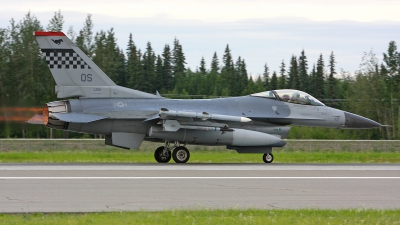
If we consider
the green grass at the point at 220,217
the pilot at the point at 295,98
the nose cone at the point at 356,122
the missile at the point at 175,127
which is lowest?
the green grass at the point at 220,217

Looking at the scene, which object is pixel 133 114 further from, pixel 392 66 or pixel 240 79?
pixel 240 79

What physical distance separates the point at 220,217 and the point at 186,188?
130 inches

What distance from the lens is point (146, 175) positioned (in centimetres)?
1445

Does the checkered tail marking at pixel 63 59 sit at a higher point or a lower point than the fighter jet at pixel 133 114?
higher

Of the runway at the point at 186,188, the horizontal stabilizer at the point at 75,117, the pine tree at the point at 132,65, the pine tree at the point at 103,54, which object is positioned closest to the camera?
the runway at the point at 186,188

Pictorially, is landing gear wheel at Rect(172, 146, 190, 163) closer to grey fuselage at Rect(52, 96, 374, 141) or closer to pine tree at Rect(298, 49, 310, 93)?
grey fuselage at Rect(52, 96, 374, 141)

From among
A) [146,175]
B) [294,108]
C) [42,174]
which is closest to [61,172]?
[42,174]

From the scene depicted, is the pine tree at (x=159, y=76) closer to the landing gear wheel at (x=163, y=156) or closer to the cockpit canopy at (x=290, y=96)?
the cockpit canopy at (x=290, y=96)

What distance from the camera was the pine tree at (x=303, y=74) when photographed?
261ft

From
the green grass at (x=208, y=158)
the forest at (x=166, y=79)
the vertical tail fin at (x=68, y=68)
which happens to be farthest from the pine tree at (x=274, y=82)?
the vertical tail fin at (x=68, y=68)

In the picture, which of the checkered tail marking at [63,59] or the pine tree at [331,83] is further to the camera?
the pine tree at [331,83]

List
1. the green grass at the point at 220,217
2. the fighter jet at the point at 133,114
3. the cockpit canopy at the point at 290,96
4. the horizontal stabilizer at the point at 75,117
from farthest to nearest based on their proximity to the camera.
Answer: the cockpit canopy at the point at 290,96 → the fighter jet at the point at 133,114 → the horizontal stabilizer at the point at 75,117 → the green grass at the point at 220,217

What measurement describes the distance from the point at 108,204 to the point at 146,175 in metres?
4.46

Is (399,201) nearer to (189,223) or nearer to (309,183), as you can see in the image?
(309,183)
